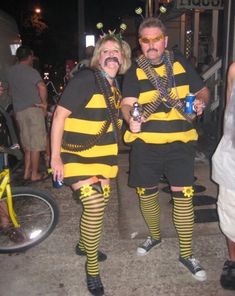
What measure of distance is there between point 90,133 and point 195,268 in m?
1.39

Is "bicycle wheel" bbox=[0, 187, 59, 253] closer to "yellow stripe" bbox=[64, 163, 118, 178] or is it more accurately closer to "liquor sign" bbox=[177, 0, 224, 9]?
"yellow stripe" bbox=[64, 163, 118, 178]

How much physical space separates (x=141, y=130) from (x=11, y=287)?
1601 mm

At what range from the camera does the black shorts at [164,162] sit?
3.17 m

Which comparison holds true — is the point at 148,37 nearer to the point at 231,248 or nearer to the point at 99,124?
the point at 99,124

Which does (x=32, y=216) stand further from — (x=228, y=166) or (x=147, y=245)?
(x=228, y=166)

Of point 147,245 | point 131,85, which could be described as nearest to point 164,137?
point 131,85

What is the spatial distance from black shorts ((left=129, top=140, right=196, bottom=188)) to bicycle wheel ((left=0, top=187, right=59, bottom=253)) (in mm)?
974

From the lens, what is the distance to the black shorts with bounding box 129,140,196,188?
10.4 ft

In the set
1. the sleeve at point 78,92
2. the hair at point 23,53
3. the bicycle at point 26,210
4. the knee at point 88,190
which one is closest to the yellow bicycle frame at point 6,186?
the bicycle at point 26,210

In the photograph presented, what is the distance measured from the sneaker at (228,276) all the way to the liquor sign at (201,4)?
568 cm

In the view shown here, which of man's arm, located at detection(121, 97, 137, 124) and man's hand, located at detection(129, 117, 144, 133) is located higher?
man's arm, located at detection(121, 97, 137, 124)

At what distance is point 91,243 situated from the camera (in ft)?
9.88

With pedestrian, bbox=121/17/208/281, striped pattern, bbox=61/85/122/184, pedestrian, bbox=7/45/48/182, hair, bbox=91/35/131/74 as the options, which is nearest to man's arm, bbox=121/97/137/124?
pedestrian, bbox=121/17/208/281

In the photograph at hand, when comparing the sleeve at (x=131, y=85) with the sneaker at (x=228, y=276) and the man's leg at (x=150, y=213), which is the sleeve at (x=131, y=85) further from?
the sneaker at (x=228, y=276)
